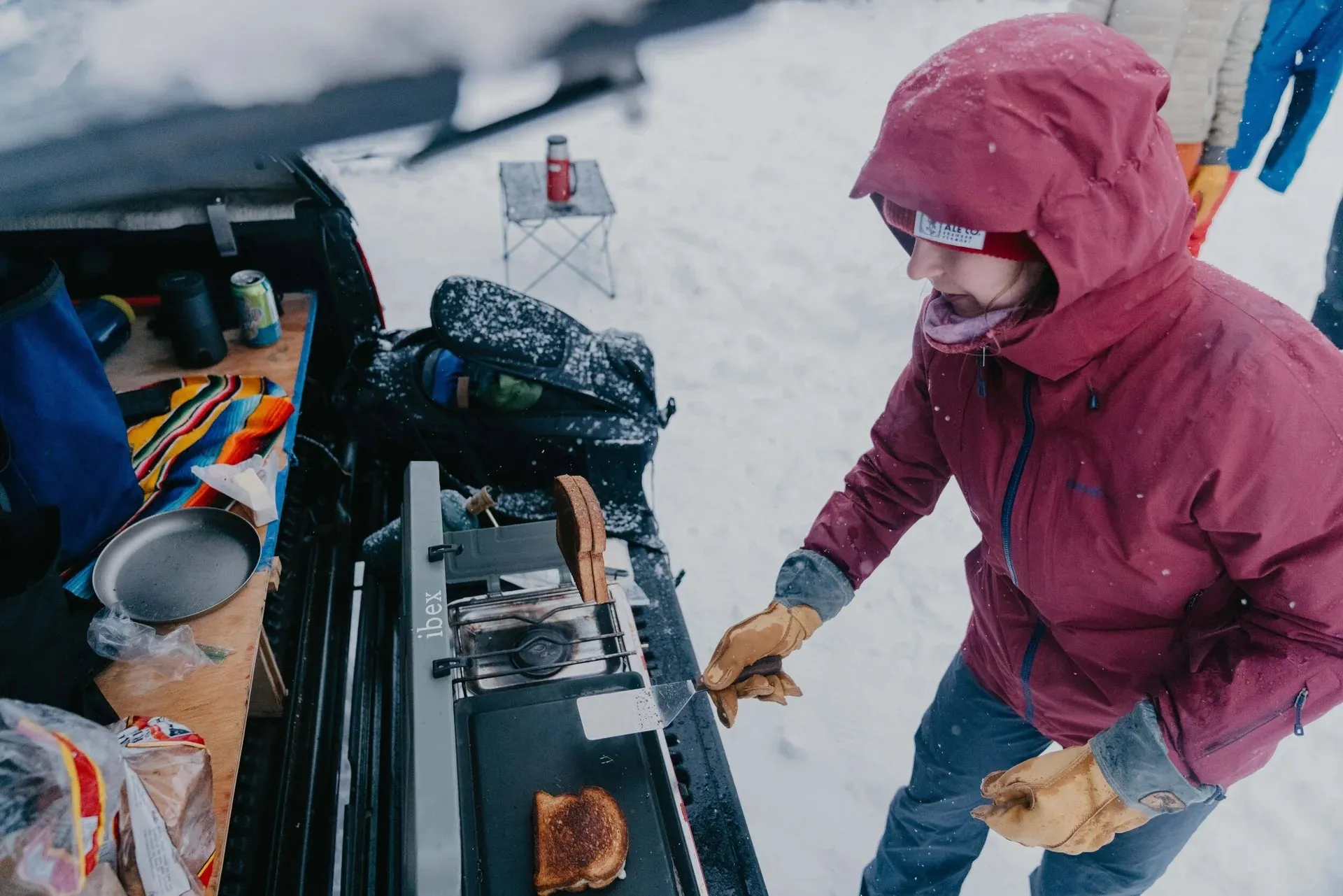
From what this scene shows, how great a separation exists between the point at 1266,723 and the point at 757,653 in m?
0.84

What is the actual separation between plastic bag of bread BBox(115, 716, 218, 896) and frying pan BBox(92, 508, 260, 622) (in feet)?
1.27

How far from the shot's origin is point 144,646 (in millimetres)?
1553

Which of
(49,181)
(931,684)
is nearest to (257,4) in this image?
(49,181)

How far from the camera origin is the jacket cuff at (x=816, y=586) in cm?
171

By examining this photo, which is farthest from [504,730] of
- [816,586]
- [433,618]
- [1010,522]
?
[1010,522]

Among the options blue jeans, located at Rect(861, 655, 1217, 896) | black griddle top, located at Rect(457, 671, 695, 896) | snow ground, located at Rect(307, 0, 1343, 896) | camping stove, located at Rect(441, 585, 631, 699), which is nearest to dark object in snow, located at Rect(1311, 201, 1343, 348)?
snow ground, located at Rect(307, 0, 1343, 896)

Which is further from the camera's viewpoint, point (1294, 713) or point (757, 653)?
point (757, 653)

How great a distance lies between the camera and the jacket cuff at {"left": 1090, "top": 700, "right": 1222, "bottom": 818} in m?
1.23


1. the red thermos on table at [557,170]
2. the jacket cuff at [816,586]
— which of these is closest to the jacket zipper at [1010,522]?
the jacket cuff at [816,586]

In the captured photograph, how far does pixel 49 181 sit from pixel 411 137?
1.62ft

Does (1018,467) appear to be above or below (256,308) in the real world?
below

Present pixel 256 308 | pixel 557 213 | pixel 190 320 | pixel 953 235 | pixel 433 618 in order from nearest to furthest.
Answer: pixel 953 235 < pixel 433 618 < pixel 190 320 < pixel 256 308 < pixel 557 213

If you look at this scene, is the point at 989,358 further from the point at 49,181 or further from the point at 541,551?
the point at 49,181

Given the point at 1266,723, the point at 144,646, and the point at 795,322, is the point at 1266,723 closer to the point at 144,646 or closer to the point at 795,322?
the point at 144,646
